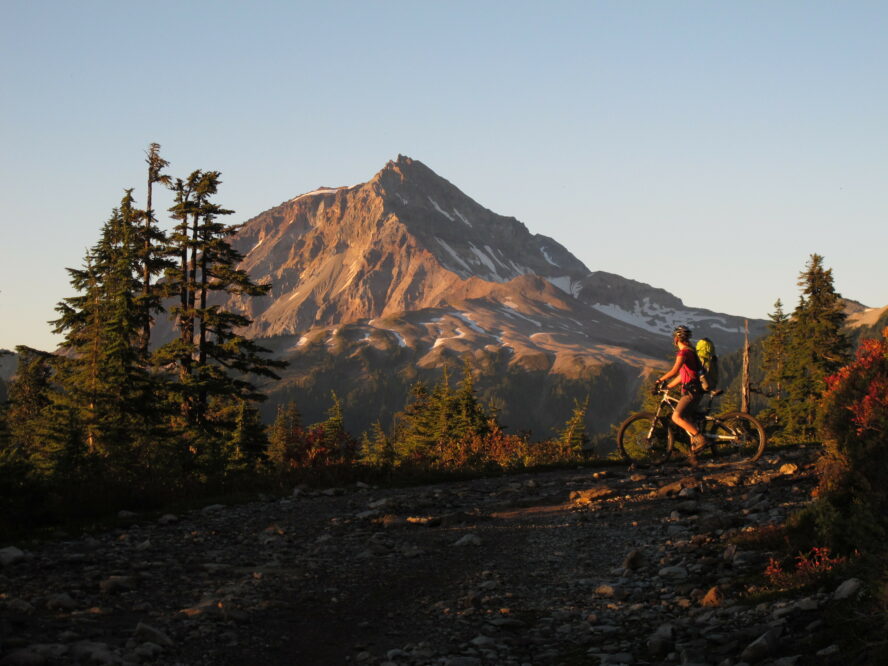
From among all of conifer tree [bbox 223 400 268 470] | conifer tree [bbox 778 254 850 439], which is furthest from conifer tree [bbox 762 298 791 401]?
conifer tree [bbox 223 400 268 470]

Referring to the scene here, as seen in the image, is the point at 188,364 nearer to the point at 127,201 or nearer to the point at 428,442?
the point at 127,201

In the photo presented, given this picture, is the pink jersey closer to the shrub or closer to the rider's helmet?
the rider's helmet

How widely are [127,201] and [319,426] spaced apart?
77.8 feet

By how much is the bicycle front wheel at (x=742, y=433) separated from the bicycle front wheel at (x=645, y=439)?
1094 millimetres

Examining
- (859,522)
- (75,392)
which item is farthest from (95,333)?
(859,522)

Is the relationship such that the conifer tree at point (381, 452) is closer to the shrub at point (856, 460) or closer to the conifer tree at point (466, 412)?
the conifer tree at point (466, 412)

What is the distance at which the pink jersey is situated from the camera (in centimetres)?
1633

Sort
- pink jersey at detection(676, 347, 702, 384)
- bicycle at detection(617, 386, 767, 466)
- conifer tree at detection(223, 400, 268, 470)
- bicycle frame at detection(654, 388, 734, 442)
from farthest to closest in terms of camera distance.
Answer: conifer tree at detection(223, 400, 268, 470) < bicycle at detection(617, 386, 767, 466) < bicycle frame at detection(654, 388, 734, 442) < pink jersey at detection(676, 347, 702, 384)

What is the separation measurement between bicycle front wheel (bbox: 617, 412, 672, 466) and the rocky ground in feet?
13.2

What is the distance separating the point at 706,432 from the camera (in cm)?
1728

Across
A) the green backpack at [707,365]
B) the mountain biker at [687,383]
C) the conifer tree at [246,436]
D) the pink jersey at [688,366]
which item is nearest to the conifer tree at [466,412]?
the conifer tree at [246,436]

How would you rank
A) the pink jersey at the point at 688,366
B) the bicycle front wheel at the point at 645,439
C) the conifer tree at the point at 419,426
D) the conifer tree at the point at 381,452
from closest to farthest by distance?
the pink jersey at the point at 688,366 < the bicycle front wheel at the point at 645,439 < the conifer tree at the point at 381,452 < the conifer tree at the point at 419,426

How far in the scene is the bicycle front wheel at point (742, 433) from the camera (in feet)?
56.1

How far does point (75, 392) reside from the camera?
2592 cm
